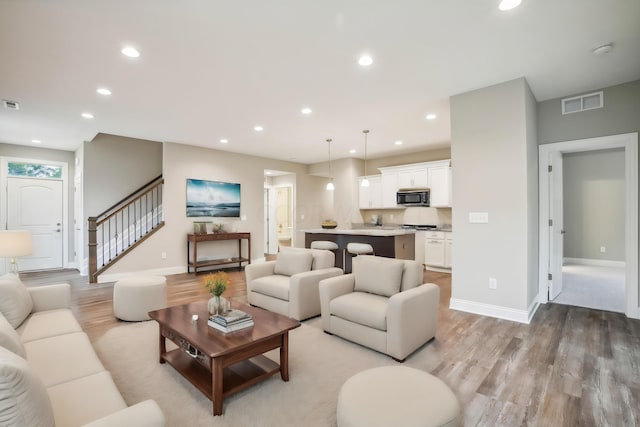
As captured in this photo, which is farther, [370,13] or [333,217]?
[333,217]

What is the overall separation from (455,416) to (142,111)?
5036 mm

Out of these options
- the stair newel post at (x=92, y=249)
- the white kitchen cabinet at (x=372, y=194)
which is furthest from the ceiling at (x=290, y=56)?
the white kitchen cabinet at (x=372, y=194)

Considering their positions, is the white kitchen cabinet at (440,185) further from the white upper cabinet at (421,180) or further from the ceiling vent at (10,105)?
the ceiling vent at (10,105)

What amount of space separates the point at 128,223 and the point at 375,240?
529 centimetres

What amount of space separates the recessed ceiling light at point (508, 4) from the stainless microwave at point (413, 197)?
5.11 metres

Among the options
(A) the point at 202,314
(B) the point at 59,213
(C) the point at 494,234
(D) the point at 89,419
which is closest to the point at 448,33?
(C) the point at 494,234

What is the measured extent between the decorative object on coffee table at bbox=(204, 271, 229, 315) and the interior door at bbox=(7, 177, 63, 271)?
21.5ft

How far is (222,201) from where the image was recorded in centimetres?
714

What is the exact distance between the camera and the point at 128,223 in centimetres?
677

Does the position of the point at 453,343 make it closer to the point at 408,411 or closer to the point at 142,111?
the point at 408,411

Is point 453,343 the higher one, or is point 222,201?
point 222,201

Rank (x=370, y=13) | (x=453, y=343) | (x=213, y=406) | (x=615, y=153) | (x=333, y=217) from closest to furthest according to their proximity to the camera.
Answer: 1. (x=213, y=406)
2. (x=370, y=13)
3. (x=453, y=343)
4. (x=615, y=153)
5. (x=333, y=217)

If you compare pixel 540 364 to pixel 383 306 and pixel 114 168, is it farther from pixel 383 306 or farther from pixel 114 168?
pixel 114 168

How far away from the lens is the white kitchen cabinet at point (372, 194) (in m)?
8.02
